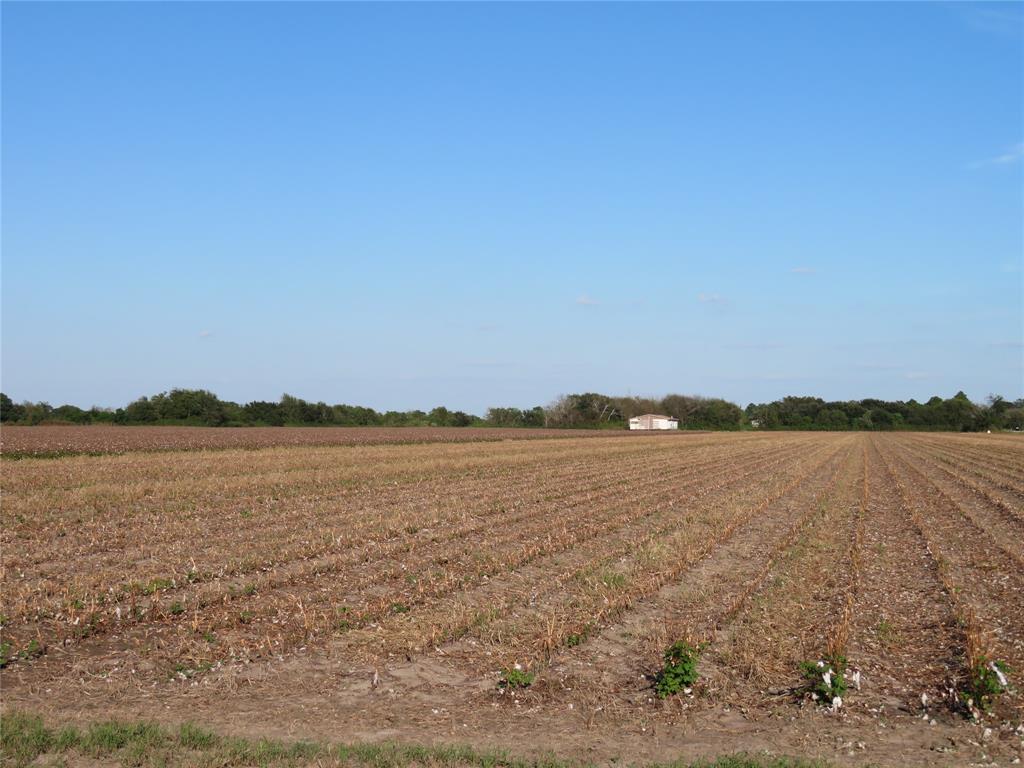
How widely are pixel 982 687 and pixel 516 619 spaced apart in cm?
543

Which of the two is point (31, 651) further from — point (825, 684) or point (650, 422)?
point (650, 422)

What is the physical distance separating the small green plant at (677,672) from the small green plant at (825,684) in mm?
1145

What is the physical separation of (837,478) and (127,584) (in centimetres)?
3055

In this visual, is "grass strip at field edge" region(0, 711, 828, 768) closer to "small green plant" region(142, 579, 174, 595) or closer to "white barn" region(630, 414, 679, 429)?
"small green plant" region(142, 579, 174, 595)

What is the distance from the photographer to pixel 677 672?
27.7 feet

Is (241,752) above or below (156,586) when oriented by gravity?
below

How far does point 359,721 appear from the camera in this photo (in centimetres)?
771

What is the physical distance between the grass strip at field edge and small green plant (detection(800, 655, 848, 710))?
4.55 ft

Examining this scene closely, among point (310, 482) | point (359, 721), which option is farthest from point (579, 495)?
point (359, 721)

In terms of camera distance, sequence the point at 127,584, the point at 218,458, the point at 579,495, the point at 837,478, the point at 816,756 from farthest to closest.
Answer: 1. the point at 218,458
2. the point at 837,478
3. the point at 579,495
4. the point at 127,584
5. the point at 816,756

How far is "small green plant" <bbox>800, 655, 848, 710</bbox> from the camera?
26.4 ft

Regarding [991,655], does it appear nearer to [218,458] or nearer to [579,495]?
[579,495]

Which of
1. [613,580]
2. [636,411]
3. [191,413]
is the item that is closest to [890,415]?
[636,411]

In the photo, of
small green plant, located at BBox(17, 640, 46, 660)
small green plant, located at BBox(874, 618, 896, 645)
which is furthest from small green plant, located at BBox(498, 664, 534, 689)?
small green plant, located at BBox(17, 640, 46, 660)
